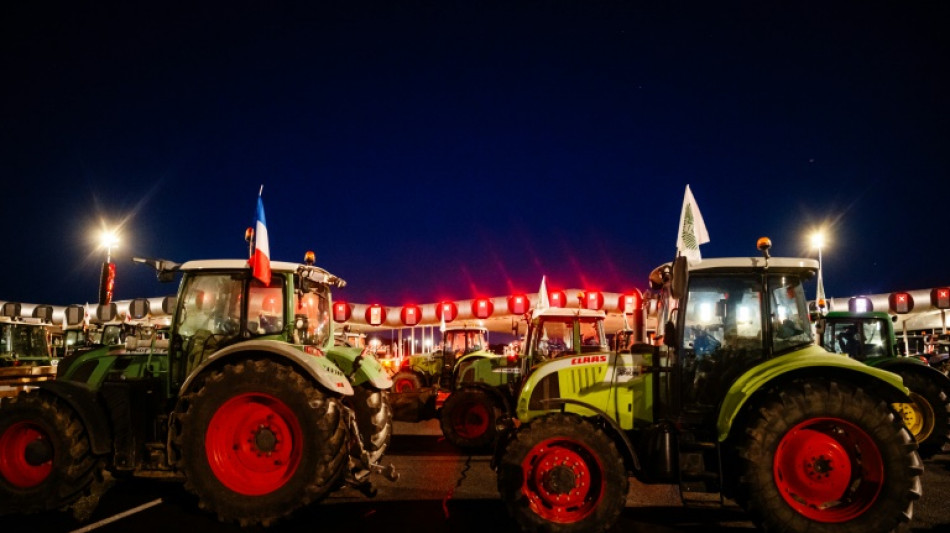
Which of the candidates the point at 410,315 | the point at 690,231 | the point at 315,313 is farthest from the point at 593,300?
the point at 315,313

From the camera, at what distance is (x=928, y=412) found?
28.6 ft

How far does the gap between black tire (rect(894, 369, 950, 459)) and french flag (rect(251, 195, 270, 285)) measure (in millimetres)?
9295

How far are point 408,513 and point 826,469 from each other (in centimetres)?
377

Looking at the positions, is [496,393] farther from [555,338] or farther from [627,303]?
[627,303]

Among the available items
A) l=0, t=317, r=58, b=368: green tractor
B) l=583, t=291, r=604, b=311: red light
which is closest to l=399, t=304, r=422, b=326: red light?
l=583, t=291, r=604, b=311: red light

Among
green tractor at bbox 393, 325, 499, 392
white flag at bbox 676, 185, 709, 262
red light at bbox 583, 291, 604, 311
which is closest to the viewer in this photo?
white flag at bbox 676, 185, 709, 262

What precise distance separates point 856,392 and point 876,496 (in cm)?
84

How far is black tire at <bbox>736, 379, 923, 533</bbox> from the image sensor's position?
4.59 meters

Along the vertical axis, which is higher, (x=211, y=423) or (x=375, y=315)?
(x=375, y=315)

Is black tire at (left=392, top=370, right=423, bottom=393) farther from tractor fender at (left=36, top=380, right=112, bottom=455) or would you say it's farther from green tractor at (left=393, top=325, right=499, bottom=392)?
tractor fender at (left=36, top=380, right=112, bottom=455)

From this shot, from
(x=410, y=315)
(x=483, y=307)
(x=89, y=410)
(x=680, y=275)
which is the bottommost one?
(x=89, y=410)

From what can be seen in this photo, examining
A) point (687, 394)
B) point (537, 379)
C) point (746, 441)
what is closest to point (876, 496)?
point (746, 441)

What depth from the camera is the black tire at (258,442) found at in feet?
16.3

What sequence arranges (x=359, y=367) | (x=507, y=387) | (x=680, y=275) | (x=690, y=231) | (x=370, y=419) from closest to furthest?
(x=680, y=275), (x=370, y=419), (x=359, y=367), (x=690, y=231), (x=507, y=387)
